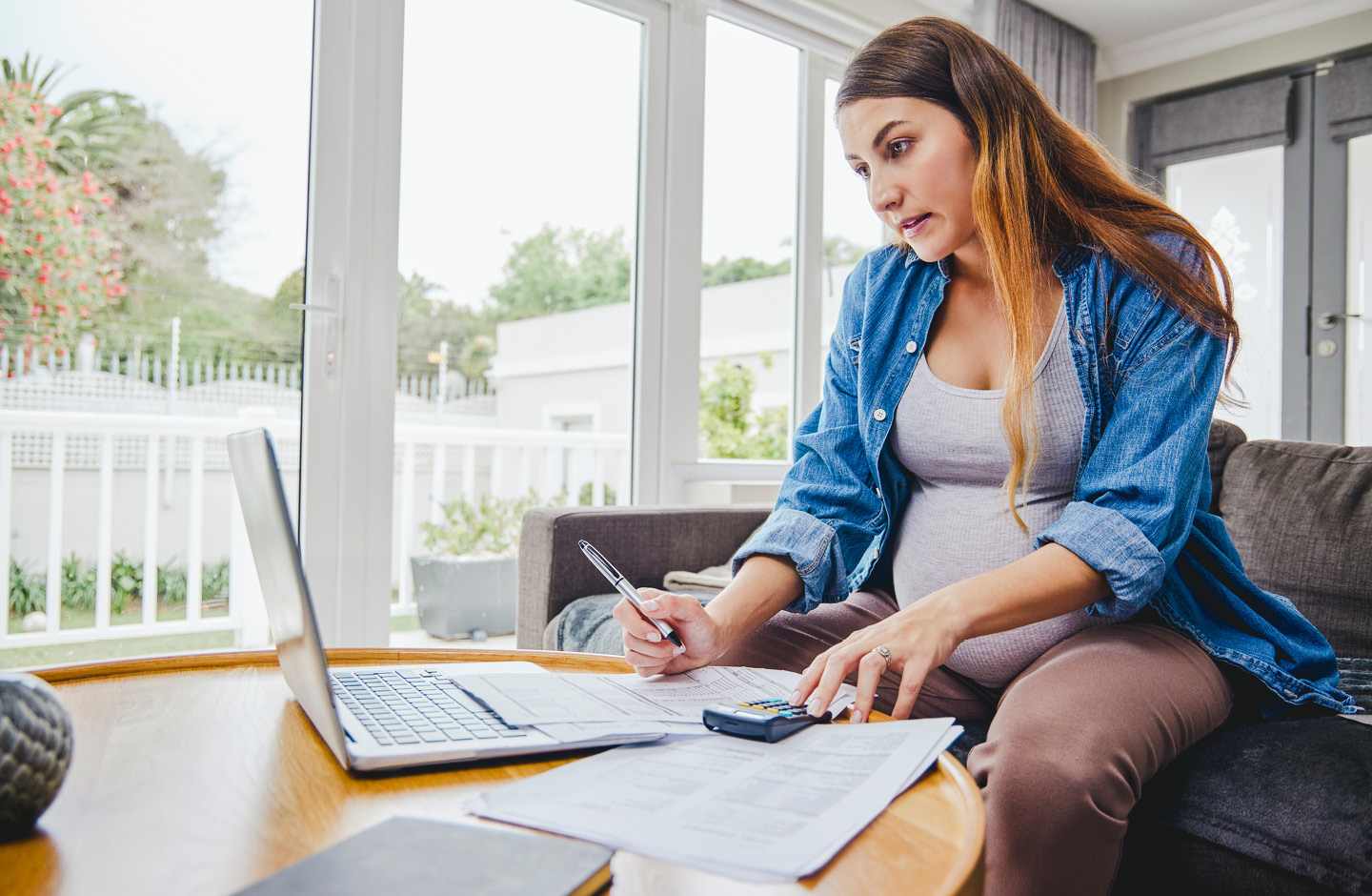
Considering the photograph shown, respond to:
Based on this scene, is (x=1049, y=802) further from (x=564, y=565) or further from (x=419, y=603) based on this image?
(x=419, y=603)

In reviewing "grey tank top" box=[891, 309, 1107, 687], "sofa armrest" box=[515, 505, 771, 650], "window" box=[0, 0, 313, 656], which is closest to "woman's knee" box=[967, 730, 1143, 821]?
"grey tank top" box=[891, 309, 1107, 687]

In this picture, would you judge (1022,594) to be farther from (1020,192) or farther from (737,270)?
(737,270)

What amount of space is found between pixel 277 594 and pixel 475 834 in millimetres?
316

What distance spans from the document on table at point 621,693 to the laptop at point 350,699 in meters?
0.02

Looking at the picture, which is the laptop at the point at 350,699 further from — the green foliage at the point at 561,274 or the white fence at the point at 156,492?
the green foliage at the point at 561,274

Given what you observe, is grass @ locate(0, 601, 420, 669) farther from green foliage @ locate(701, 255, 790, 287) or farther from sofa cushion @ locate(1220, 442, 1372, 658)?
sofa cushion @ locate(1220, 442, 1372, 658)

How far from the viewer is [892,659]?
0.80 meters

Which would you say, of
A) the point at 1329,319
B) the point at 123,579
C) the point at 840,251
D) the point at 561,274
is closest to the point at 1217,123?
the point at 1329,319

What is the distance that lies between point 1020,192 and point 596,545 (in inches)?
37.6

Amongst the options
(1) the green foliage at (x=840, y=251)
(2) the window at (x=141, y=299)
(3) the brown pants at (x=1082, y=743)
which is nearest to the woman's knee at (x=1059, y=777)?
(3) the brown pants at (x=1082, y=743)

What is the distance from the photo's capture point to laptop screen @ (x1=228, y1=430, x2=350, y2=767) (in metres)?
0.55

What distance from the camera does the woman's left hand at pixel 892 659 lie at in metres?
0.75

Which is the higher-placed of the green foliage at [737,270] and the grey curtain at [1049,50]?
the grey curtain at [1049,50]

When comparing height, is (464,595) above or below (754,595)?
below
